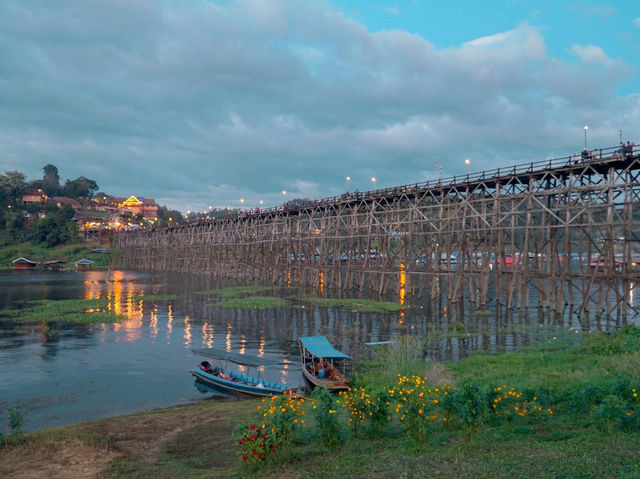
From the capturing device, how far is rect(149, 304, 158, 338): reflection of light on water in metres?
30.2

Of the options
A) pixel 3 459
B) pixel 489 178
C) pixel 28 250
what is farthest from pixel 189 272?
pixel 3 459

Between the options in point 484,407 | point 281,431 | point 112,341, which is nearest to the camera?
point 281,431

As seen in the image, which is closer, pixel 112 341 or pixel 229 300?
pixel 112 341

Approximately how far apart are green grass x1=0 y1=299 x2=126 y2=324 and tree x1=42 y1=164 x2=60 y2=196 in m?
131

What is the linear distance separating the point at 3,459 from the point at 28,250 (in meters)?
112

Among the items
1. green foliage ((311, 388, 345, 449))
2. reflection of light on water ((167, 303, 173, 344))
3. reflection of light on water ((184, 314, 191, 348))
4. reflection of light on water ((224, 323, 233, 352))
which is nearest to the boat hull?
reflection of light on water ((224, 323, 233, 352))

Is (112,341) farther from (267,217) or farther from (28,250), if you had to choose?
(28,250)

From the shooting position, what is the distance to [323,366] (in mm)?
18938

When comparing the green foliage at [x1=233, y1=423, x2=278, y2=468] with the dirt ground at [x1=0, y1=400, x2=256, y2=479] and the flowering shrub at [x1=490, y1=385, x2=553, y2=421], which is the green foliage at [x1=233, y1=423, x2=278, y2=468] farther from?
the flowering shrub at [x1=490, y1=385, x2=553, y2=421]

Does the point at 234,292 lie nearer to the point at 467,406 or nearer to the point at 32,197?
the point at 467,406

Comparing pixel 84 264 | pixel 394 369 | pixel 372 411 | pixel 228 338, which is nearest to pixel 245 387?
pixel 394 369

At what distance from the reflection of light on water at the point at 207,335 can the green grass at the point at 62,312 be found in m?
7.53

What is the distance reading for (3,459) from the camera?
35.0 feet

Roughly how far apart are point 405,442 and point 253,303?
106ft
